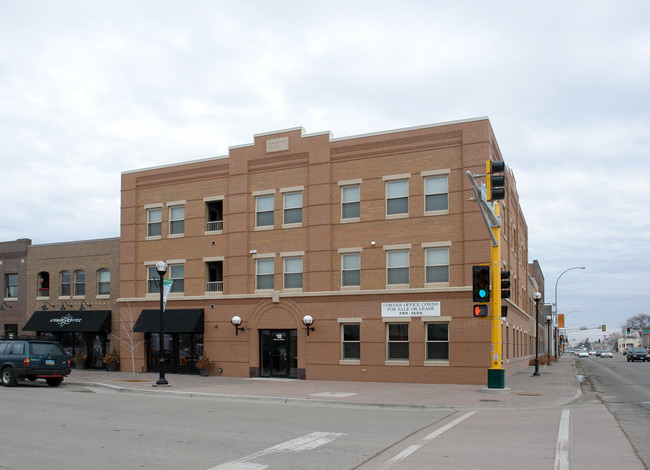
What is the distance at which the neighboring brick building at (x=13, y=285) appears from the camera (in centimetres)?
3766

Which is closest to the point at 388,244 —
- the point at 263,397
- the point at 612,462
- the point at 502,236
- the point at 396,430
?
the point at 502,236

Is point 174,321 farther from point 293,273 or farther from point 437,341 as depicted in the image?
point 437,341

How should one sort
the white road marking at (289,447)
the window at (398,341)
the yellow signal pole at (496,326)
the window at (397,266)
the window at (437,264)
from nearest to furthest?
1. the white road marking at (289,447)
2. the yellow signal pole at (496,326)
3. the window at (437,264)
4. the window at (398,341)
5. the window at (397,266)

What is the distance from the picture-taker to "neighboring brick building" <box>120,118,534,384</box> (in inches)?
1021

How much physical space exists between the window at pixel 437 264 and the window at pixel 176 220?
42.1 ft

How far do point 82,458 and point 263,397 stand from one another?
10.0 metres

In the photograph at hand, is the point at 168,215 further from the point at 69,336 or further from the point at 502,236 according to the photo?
the point at 502,236

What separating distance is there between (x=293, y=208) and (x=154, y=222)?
27.2 ft

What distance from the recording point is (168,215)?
106ft

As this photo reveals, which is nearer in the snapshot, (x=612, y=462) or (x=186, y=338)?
(x=612, y=462)

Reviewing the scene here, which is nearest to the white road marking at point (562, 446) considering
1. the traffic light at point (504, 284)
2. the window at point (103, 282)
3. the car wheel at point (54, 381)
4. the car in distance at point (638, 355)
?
the traffic light at point (504, 284)

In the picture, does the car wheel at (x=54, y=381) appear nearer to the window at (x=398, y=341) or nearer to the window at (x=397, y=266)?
the window at (x=398, y=341)

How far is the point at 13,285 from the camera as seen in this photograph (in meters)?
38.4

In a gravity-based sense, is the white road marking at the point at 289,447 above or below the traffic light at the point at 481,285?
below
